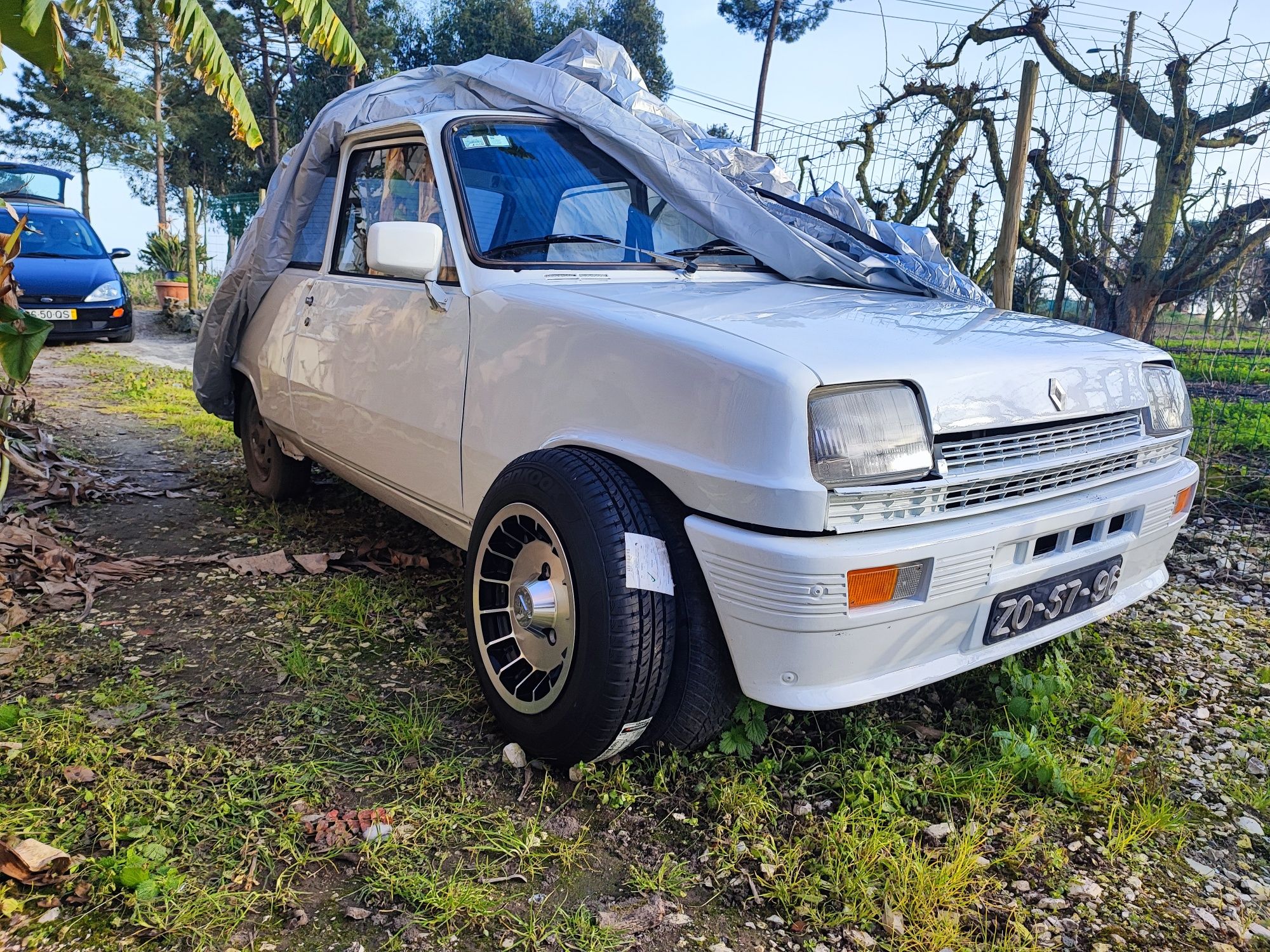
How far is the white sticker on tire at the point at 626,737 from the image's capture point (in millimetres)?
2076

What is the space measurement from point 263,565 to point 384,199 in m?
1.60

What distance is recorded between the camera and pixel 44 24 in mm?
3088

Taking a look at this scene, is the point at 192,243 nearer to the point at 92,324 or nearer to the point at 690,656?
the point at 92,324

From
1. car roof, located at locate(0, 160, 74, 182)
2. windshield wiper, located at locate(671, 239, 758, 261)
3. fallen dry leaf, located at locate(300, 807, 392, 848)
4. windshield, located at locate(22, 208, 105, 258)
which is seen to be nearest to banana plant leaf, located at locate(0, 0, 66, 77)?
windshield wiper, located at locate(671, 239, 758, 261)

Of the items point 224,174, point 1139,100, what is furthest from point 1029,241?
point 224,174

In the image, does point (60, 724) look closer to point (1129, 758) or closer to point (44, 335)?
point (44, 335)

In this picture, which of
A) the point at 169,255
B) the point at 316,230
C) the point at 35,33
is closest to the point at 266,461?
the point at 316,230

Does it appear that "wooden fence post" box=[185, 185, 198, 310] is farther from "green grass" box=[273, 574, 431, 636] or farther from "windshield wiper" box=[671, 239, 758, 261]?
"windshield wiper" box=[671, 239, 758, 261]

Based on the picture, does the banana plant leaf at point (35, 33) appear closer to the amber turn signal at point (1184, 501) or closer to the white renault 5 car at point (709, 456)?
the white renault 5 car at point (709, 456)

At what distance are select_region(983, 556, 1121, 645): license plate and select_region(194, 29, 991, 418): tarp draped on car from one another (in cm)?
122

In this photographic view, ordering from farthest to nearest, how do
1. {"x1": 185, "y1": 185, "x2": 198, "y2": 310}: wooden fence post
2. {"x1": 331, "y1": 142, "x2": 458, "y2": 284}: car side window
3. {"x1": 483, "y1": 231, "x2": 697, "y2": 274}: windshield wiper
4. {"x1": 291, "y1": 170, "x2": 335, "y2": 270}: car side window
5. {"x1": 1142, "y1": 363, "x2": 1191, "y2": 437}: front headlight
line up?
{"x1": 185, "y1": 185, "x2": 198, "y2": 310}: wooden fence post → {"x1": 291, "y1": 170, "x2": 335, "y2": 270}: car side window → {"x1": 331, "y1": 142, "x2": 458, "y2": 284}: car side window → {"x1": 483, "y1": 231, "x2": 697, "y2": 274}: windshield wiper → {"x1": 1142, "y1": 363, "x2": 1191, "y2": 437}: front headlight

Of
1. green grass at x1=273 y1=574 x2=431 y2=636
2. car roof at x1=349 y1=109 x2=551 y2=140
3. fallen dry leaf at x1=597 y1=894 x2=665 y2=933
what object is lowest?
fallen dry leaf at x1=597 y1=894 x2=665 y2=933

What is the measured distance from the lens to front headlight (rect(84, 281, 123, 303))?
1041 centimetres

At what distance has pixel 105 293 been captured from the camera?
1055 centimetres
